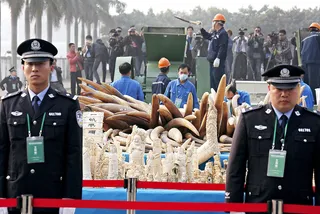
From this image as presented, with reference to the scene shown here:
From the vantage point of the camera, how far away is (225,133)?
32.2 ft

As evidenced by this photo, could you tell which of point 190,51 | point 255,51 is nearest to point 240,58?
point 255,51

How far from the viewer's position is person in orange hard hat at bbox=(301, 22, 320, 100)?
16688 millimetres

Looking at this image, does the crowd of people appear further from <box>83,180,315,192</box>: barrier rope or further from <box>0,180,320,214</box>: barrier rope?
<box>83,180,315,192</box>: barrier rope

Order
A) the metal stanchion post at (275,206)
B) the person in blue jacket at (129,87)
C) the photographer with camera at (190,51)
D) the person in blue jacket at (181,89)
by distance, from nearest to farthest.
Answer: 1. the metal stanchion post at (275,206)
2. the person in blue jacket at (181,89)
3. the person in blue jacket at (129,87)
4. the photographer with camera at (190,51)

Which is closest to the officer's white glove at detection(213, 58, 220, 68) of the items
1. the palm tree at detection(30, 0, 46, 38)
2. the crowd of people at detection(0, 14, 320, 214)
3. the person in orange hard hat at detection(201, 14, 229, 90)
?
the person in orange hard hat at detection(201, 14, 229, 90)

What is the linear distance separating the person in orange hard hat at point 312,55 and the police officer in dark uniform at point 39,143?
1163cm

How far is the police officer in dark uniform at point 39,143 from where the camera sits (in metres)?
5.42

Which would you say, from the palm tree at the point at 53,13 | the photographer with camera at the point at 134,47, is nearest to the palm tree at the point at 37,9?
the palm tree at the point at 53,13

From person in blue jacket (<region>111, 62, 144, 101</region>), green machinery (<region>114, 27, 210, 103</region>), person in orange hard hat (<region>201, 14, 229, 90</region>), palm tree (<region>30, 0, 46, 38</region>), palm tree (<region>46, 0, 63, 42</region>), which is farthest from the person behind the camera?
palm tree (<region>46, 0, 63, 42</region>)

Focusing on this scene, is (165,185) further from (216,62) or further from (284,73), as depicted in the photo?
(216,62)

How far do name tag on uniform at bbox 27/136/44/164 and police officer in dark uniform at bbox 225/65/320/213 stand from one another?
1.17 m

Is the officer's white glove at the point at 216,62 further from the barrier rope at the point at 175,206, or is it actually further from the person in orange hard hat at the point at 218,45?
the barrier rope at the point at 175,206

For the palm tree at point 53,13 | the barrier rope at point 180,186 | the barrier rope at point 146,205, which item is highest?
the palm tree at point 53,13

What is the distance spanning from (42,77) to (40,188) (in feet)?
2.28
